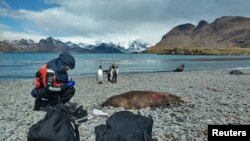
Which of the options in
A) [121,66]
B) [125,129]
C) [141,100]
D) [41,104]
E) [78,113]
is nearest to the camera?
[125,129]

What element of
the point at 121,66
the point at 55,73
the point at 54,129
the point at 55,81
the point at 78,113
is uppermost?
the point at 55,73

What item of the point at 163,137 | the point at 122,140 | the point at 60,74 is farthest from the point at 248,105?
the point at 122,140

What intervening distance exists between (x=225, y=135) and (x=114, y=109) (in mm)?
6034

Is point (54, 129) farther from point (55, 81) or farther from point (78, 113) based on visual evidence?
point (55, 81)

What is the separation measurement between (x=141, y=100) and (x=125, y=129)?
6.02 meters

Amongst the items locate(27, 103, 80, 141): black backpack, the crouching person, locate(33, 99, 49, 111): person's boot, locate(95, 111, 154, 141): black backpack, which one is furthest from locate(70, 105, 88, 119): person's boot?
locate(95, 111, 154, 141): black backpack

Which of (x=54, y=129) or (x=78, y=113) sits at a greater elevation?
(x=54, y=129)

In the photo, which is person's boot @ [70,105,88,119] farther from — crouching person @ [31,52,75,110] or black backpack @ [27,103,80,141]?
black backpack @ [27,103,80,141]

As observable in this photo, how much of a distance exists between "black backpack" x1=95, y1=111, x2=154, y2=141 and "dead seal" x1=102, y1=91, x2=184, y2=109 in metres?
5.55

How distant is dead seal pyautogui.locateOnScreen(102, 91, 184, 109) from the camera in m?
11.8

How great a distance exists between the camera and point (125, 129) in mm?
5867

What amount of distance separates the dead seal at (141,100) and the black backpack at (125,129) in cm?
555

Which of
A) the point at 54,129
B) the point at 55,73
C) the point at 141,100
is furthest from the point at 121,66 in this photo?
the point at 54,129

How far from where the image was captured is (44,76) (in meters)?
10.0
